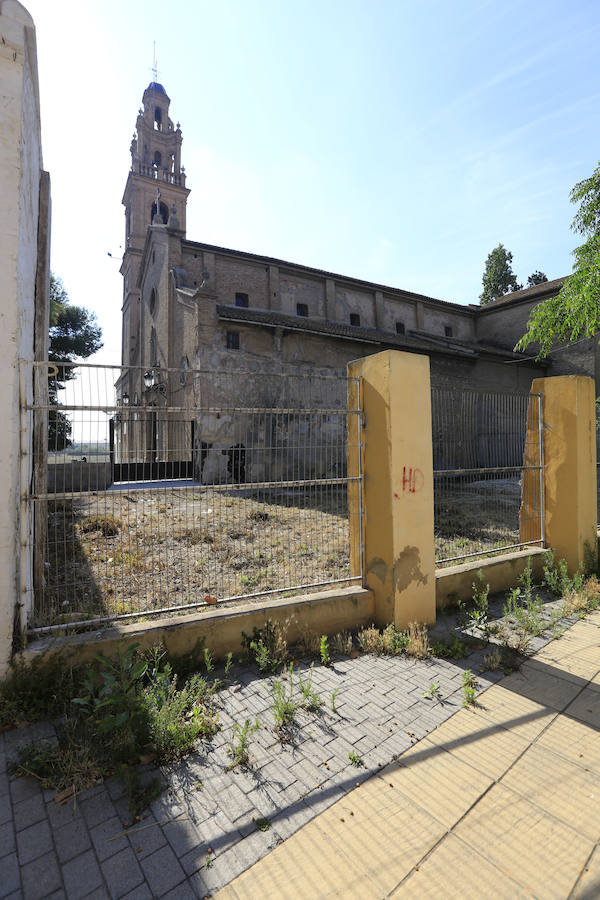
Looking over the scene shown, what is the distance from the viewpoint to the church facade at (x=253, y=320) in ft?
50.8

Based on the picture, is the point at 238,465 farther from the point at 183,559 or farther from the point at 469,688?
the point at 469,688

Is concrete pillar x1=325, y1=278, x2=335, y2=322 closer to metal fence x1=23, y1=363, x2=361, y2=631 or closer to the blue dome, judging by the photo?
metal fence x1=23, y1=363, x2=361, y2=631

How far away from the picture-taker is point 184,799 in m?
2.13

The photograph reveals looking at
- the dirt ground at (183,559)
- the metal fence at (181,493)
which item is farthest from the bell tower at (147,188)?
the metal fence at (181,493)

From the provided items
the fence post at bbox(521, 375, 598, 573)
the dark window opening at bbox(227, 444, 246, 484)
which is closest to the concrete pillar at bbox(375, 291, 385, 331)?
the fence post at bbox(521, 375, 598, 573)

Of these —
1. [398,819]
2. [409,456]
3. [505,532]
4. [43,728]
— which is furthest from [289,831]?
[505,532]

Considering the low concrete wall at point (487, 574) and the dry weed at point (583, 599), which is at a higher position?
the low concrete wall at point (487, 574)

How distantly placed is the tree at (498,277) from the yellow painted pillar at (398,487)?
117 feet

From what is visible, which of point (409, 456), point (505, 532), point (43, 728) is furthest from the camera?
point (505, 532)

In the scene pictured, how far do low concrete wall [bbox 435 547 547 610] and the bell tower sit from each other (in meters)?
25.5

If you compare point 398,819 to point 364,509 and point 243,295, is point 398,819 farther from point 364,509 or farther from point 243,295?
point 243,295

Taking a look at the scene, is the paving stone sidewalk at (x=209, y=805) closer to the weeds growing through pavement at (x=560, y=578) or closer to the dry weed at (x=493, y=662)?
the dry weed at (x=493, y=662)

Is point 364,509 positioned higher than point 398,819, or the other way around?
point 364,509

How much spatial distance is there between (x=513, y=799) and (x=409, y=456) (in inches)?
101
